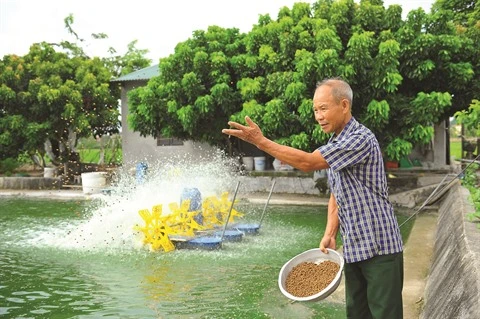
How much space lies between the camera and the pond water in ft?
20.7

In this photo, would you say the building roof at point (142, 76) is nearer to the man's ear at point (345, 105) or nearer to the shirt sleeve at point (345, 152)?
the man's ear at point (345, 105)

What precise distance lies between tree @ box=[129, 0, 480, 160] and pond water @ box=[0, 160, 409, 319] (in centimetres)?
325

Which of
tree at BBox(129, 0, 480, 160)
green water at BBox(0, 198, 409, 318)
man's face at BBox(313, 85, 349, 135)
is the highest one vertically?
tree at BBox(129, 0, 480, 160)

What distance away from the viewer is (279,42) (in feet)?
57.5

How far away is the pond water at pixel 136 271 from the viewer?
630cm

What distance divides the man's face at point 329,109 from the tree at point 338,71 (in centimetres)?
1224

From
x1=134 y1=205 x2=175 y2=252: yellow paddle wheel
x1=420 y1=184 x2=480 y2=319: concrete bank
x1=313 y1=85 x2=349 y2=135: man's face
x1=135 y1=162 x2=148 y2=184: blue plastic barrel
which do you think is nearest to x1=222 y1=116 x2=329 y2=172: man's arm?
x1=313 y1=85 x2=349 y2=135: man's face

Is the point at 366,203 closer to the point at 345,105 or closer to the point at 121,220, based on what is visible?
the point at 345,105

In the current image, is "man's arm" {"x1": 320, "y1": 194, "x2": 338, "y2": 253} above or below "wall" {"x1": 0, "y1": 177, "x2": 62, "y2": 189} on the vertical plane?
above

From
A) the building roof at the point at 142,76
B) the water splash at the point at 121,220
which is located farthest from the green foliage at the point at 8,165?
the water splash at the point at 121,220

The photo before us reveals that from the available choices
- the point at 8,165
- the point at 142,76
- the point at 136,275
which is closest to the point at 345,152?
the point at 136,275

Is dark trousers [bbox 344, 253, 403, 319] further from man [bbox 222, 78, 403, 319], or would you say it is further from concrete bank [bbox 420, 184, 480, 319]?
concrete bank [bbox 420, 184, 480, 319]

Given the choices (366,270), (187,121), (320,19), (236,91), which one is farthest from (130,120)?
(366,270)

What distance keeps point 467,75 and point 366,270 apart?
1409 cm
